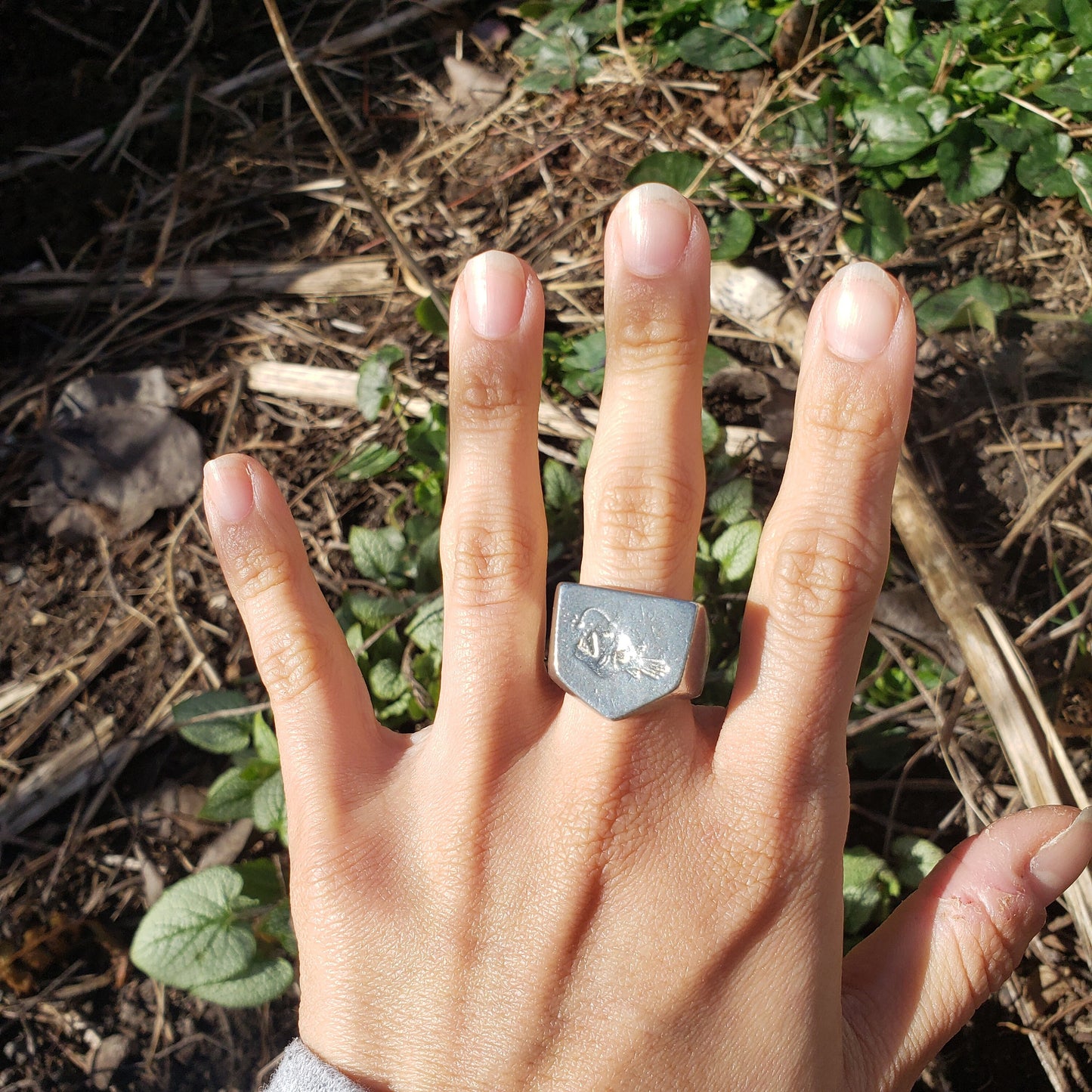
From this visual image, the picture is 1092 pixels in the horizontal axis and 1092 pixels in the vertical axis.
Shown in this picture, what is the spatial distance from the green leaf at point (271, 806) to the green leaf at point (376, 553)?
52cm

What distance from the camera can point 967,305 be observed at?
212 cm

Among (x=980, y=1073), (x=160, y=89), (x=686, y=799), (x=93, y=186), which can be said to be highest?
(x=160, y=89)

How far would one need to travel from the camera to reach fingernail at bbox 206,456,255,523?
56.4 inches

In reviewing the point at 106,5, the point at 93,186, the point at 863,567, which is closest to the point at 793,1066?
the point at 863,567

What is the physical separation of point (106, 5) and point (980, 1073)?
406 cm

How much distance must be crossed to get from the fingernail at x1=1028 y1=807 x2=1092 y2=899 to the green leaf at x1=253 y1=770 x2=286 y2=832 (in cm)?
140

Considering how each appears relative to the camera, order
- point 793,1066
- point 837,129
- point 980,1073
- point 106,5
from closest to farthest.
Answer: point 793,1066, point 980,1073, point 837,129, point 106,5

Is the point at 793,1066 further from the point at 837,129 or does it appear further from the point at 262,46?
the point at 262,46

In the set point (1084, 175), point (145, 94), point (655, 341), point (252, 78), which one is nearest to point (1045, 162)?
point (1084, 175)

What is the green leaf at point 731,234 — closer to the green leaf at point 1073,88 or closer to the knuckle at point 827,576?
the green leaf at point 1073,88

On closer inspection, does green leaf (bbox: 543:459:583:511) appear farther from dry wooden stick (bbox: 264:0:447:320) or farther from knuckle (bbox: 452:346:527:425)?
knuckle (bbox: 452:346:527:425)

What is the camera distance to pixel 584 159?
2559mm

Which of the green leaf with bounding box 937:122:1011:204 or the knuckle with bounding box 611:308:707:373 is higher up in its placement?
the knuckle with bounding box 611:308:707:373

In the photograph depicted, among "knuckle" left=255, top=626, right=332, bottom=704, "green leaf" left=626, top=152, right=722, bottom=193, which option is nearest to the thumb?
"knuckle" left=255, top=626, right=332, bottom=704
